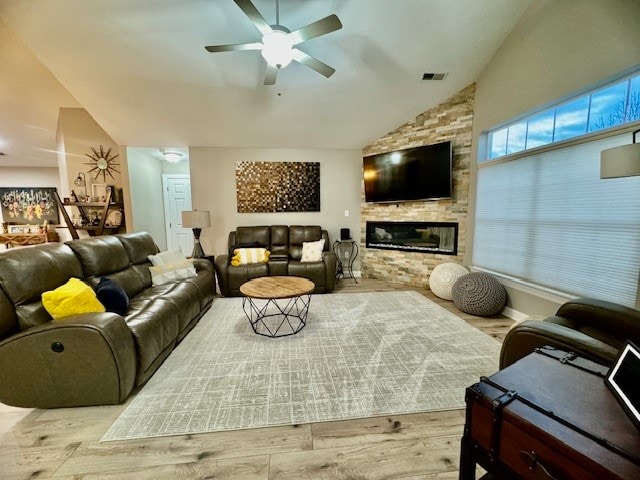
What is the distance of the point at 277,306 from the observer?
9.68ft

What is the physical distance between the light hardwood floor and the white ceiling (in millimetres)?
3406

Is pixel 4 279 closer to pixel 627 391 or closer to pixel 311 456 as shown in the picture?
pixel 311 456

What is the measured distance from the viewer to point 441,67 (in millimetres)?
3199

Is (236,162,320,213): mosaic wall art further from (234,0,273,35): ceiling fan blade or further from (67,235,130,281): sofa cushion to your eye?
(234,0,273,35): ceiling fan blade

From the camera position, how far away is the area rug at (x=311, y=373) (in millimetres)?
1634

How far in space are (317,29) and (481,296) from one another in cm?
316

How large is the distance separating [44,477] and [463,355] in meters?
2.79

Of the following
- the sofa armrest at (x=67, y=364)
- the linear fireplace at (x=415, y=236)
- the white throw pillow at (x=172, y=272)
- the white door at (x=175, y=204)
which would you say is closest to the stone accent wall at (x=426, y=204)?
the linear fireplace at (x=415, y=236)

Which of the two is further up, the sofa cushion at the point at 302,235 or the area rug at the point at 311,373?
the sofa cushion at the point at 302,235

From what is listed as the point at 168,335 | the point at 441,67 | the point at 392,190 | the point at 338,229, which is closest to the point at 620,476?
the point at 168,335

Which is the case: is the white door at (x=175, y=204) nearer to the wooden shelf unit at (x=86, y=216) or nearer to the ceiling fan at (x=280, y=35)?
the wooden shelf unit at (x=86, y=216)

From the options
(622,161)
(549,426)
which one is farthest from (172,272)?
(622,161)

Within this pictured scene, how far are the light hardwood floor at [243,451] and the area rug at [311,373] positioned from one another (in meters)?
0.07

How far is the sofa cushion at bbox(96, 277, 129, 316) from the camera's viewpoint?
206cm
